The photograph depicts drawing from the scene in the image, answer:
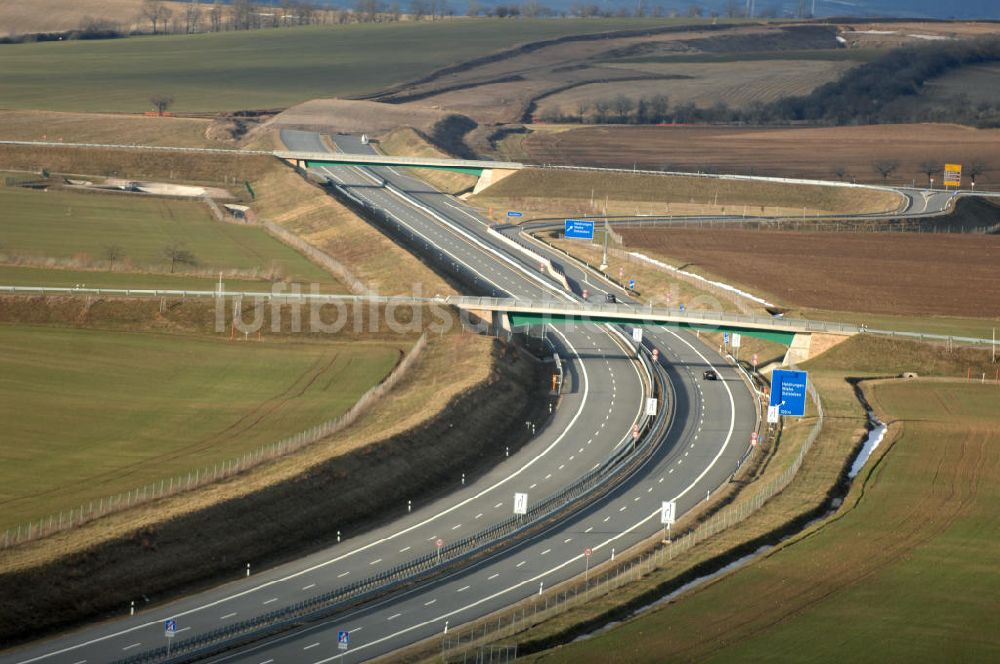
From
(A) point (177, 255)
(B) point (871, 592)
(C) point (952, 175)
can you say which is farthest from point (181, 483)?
(C) point (952, 175)

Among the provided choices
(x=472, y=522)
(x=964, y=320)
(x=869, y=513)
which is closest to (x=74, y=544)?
(x=472, y=522)

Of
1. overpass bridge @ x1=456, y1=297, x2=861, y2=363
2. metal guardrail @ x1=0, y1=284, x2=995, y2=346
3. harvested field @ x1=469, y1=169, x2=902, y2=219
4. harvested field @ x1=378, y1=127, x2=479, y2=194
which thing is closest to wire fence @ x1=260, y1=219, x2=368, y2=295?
metal guardrail @ x1=0, y1=284, x2=995, y2=346

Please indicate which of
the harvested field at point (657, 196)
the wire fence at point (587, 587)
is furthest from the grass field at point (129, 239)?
the wire fence at point (587, 587)

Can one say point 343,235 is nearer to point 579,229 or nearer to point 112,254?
point 579,229

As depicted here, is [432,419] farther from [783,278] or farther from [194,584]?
[783,278]

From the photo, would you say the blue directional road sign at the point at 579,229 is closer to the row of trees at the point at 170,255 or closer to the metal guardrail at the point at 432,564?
the row of trees at the point at 170,255
